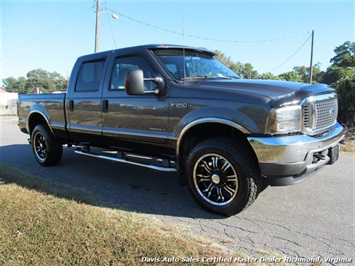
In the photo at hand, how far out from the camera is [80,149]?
555 centimetres

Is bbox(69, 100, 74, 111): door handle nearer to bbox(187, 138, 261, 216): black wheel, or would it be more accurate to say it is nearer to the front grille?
bbox(187, 138, 261, 216): black wheel

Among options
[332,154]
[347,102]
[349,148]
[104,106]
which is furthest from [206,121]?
[347,102]

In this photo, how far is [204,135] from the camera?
4000 millimetres

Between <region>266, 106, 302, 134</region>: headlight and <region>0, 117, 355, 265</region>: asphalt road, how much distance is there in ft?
3.53

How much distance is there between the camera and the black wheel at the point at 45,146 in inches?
241

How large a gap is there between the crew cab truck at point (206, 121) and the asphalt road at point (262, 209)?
342 millimetres

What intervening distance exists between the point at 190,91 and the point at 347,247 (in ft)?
7.58

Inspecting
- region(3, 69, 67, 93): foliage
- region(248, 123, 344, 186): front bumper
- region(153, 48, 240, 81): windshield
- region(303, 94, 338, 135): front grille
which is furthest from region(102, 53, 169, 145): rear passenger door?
region(3, 69, 67, 93): foliage

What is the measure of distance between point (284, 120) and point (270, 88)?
1.54 ft

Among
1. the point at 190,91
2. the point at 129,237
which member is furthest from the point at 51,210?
the point at 190,91

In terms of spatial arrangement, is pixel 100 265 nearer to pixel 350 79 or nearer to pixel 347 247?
pixel 347 247

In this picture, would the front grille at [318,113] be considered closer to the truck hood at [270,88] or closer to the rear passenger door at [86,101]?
the truck hood at [270,88]

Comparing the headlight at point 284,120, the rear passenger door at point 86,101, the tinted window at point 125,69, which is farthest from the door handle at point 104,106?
the headlight at point 284,120

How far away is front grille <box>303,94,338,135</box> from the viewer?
10.9ft
